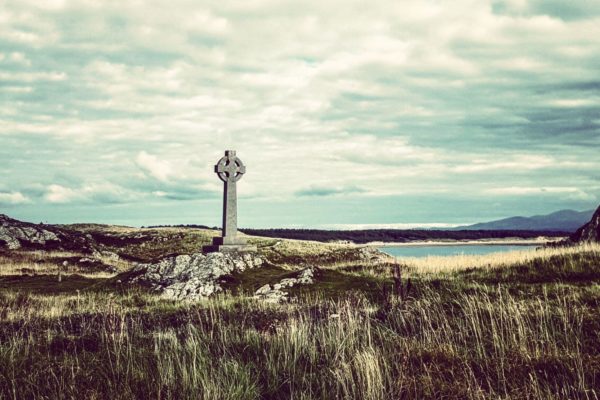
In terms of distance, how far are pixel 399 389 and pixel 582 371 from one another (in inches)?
A: 84.1

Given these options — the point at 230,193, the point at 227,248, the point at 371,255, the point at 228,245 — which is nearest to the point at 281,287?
the point at 227,248

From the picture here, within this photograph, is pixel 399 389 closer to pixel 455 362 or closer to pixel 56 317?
pixel 455 362

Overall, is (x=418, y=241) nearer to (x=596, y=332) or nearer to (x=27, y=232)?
(x=27, y=232)

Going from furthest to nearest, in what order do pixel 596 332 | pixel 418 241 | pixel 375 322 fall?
pixel 418 241 → pixel 375 322 → pixel 596 332

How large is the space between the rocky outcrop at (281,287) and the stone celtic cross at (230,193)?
593 centimetres

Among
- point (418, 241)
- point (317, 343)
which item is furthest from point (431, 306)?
point (418, 241)

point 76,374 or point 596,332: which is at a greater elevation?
point 596,332

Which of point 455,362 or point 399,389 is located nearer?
point 399,389

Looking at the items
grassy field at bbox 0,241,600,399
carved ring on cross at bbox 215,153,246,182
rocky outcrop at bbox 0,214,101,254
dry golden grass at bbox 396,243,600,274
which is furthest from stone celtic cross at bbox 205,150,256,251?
rocky outcrop at bbox 0,214,101,254

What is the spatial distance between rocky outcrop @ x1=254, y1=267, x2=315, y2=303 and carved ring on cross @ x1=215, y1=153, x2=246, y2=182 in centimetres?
796

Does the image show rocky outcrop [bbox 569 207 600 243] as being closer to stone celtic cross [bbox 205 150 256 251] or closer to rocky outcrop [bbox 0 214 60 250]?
stone celtic cross [bbox 205 150 256 251]

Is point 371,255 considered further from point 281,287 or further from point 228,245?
point 281,287

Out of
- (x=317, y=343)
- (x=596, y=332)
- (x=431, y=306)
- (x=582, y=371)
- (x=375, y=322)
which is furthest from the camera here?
(x=431, y=306)

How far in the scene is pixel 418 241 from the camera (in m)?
186
